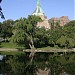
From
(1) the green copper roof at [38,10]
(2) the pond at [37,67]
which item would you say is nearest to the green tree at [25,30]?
(2) the pond at [37,67]

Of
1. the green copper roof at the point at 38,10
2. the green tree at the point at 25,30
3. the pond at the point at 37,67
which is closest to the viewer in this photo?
the pond at the point at 37,67

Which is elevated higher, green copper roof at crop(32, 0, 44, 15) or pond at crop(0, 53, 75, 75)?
green copper roof at crop(32, 0, 44, 15)

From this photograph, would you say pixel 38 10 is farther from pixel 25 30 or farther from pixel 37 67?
pixel 37 67

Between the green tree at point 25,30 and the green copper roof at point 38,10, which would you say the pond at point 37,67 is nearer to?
the green tree at point 25,30

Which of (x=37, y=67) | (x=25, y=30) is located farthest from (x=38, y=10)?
(x=37, y=67)

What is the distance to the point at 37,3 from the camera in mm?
111062

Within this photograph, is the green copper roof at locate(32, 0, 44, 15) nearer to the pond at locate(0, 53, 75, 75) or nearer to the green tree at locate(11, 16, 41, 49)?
the green tree at locate(11, 16, 41, 49)

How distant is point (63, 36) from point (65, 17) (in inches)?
3797

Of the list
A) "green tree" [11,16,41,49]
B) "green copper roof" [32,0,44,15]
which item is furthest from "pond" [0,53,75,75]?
"green copper roof" [32,0,44,15]

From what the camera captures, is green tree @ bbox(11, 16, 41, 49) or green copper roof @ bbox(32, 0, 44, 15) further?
green copper roof @ bbox(32, 0, 44, 15)

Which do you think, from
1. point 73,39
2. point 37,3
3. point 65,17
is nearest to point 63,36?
point 73,39

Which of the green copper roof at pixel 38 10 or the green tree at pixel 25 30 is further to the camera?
the green copper roof at pixel 38 10

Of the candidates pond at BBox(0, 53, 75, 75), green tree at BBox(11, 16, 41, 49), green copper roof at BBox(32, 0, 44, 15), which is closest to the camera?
pond at BBox(0, 53, 75, 75)

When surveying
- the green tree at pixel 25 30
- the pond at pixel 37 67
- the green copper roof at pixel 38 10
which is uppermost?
the green copper roof at pixel 38 10
